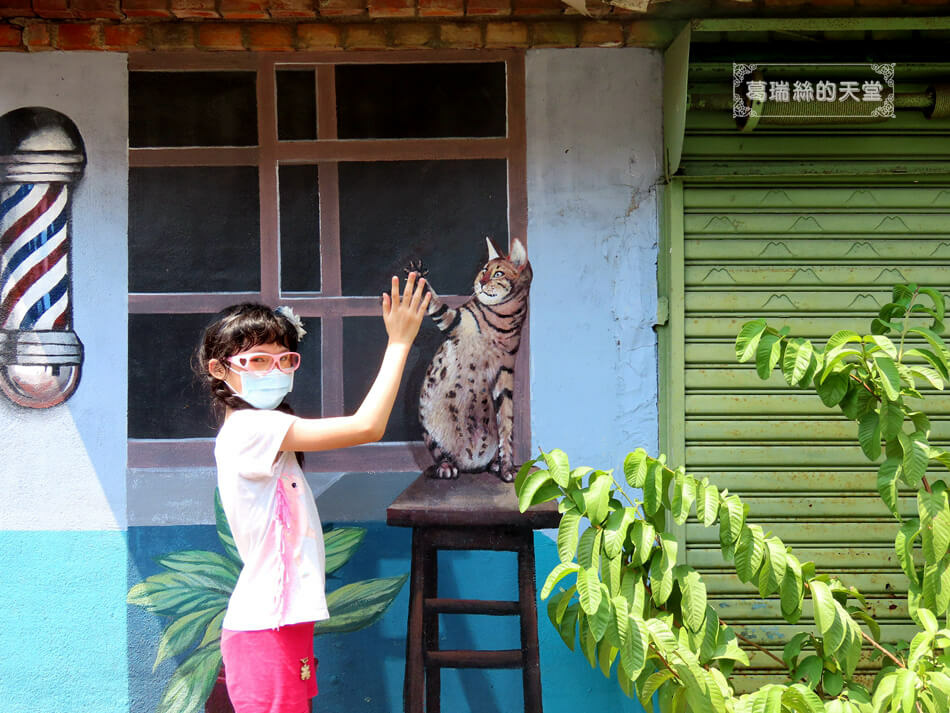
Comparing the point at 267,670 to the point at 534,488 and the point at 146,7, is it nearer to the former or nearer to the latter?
the point at 534,488

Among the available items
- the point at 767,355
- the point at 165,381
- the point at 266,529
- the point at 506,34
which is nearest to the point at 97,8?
the point at 165,381

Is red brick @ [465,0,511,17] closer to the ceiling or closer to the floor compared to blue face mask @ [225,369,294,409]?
closer to the ceiling

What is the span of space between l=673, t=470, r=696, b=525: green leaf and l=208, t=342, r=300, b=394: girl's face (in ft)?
3.99

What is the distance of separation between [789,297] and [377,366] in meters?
1.63

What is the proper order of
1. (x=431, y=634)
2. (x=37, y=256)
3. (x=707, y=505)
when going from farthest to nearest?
(x=37, y=256) → (x=431, y=634) → (x=707, y=505)

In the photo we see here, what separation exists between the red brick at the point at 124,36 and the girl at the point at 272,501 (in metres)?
1.49

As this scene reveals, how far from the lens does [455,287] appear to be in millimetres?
3510

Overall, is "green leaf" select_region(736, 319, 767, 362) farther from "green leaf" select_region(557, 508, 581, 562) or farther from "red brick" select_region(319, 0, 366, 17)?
"red brick" select_region(319, 0, 366, 17)

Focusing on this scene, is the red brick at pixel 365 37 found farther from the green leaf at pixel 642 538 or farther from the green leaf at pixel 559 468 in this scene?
the green leaf at pixel 642 538

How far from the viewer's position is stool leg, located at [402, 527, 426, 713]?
325 cm

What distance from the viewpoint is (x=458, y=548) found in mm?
3336

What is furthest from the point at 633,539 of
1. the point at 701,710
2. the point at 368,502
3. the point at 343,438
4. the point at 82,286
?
the point at 82,286

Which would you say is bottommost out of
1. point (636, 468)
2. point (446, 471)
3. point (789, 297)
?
point (446, 471)

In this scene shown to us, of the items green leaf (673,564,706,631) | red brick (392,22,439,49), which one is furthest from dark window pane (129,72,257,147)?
green leaf (673,564,706,631)
